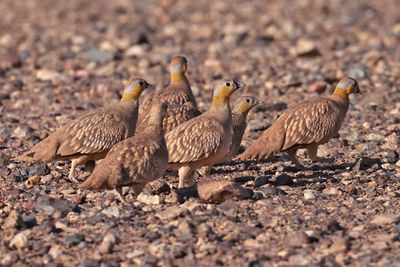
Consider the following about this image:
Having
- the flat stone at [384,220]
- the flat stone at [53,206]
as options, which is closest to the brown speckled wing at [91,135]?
the flat stone at [53,206]

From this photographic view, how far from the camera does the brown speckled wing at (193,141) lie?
11.0 m

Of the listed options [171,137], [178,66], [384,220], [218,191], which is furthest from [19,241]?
[178,66]

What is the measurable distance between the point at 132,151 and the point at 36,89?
337 inches

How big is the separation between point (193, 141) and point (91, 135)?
1132 mm

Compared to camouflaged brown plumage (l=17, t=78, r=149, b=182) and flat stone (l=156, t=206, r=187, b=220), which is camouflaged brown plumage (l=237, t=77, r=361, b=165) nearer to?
camouflaged brown plumage (l=17, t=78, r=149, b=182)

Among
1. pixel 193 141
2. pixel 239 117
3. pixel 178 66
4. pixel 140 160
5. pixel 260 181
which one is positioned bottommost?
pixel 260 181

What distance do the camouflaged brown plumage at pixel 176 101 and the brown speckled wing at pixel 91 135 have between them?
785 mm

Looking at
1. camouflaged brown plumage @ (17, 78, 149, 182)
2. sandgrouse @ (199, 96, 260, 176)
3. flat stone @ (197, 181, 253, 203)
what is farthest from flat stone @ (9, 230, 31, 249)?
sandgrouse @ (199, 96, 260, 176)

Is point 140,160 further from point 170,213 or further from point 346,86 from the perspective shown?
point 346,86

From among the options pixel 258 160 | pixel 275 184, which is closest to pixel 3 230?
pixel 275 184

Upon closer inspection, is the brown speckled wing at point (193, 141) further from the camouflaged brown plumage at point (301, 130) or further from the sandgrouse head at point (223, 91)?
the camouflaged brown plumage at point (301, 130)

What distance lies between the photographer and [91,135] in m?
11.3

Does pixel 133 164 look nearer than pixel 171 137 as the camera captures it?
Yes

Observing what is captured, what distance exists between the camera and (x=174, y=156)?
10969 millimetres
